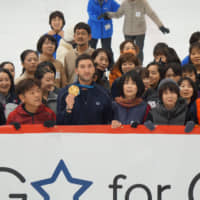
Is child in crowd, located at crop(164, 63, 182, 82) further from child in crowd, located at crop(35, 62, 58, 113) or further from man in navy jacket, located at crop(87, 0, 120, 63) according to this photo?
man in navy jacket, located at crop(87, 0, 120, 63)

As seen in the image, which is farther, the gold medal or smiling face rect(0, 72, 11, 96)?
smiling face rect(0, 72, 11, 96)

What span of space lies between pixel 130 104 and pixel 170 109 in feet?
1.05

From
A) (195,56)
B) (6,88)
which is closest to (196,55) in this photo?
(195,56)

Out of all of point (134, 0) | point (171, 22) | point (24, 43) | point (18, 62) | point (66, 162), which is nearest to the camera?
point (66, 162)

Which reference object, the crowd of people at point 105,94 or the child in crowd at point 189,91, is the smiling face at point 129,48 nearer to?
the crowd of people at point 105,94

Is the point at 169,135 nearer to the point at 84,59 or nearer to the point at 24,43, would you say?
the point at 84,59

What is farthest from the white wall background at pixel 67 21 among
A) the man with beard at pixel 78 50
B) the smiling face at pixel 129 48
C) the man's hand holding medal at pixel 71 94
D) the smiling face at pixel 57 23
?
the man's hand holding medal at pixel 71 94

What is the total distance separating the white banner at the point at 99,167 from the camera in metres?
3.59

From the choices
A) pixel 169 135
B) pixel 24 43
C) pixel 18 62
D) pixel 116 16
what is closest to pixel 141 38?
pixel 116 16

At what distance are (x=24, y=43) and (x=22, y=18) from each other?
139 centimetres

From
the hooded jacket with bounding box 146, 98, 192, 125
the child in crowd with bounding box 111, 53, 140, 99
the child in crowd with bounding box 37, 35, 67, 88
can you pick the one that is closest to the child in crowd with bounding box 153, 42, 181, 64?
the child in crowd with bounding box 111, 53, 140, 99

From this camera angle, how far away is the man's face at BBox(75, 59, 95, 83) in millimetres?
4029

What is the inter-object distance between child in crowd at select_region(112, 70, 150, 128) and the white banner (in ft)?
1.30

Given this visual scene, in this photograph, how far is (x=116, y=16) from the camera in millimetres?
7773
